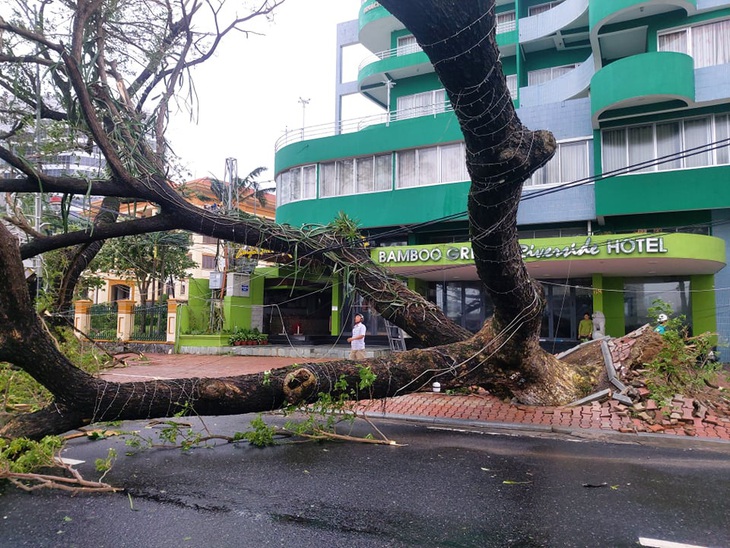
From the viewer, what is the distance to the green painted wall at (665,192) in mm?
15820

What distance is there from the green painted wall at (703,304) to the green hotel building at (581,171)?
0.04m

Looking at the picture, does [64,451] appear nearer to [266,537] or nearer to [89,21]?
[266,537]

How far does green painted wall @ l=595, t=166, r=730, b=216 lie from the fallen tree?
9.80 m

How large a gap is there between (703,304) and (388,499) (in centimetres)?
1575

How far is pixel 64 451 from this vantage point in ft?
20.8

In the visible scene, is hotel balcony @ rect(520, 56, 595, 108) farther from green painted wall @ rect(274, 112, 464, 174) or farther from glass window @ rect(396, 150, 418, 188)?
glass window @ rect(396, 150, 418, 188)

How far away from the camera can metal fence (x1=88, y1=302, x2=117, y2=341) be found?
22516 millimetres

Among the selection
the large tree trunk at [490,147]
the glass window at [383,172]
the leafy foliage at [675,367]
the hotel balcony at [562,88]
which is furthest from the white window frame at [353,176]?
the large tree trunk at [490,147]

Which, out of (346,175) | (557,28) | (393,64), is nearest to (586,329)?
(346,175)

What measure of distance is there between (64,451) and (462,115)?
19.6 ft

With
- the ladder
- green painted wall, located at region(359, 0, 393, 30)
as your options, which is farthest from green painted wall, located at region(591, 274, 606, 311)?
green painted wall, located at region(359, 0, 393, 30)

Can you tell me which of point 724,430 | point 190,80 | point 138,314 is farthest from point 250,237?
point 138,314

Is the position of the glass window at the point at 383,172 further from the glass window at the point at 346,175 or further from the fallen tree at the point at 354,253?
the fallen tree at the point at 354,253

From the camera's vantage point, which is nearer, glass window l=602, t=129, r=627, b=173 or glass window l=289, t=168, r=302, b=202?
glass window l=602, t=129, r=627, b=173
